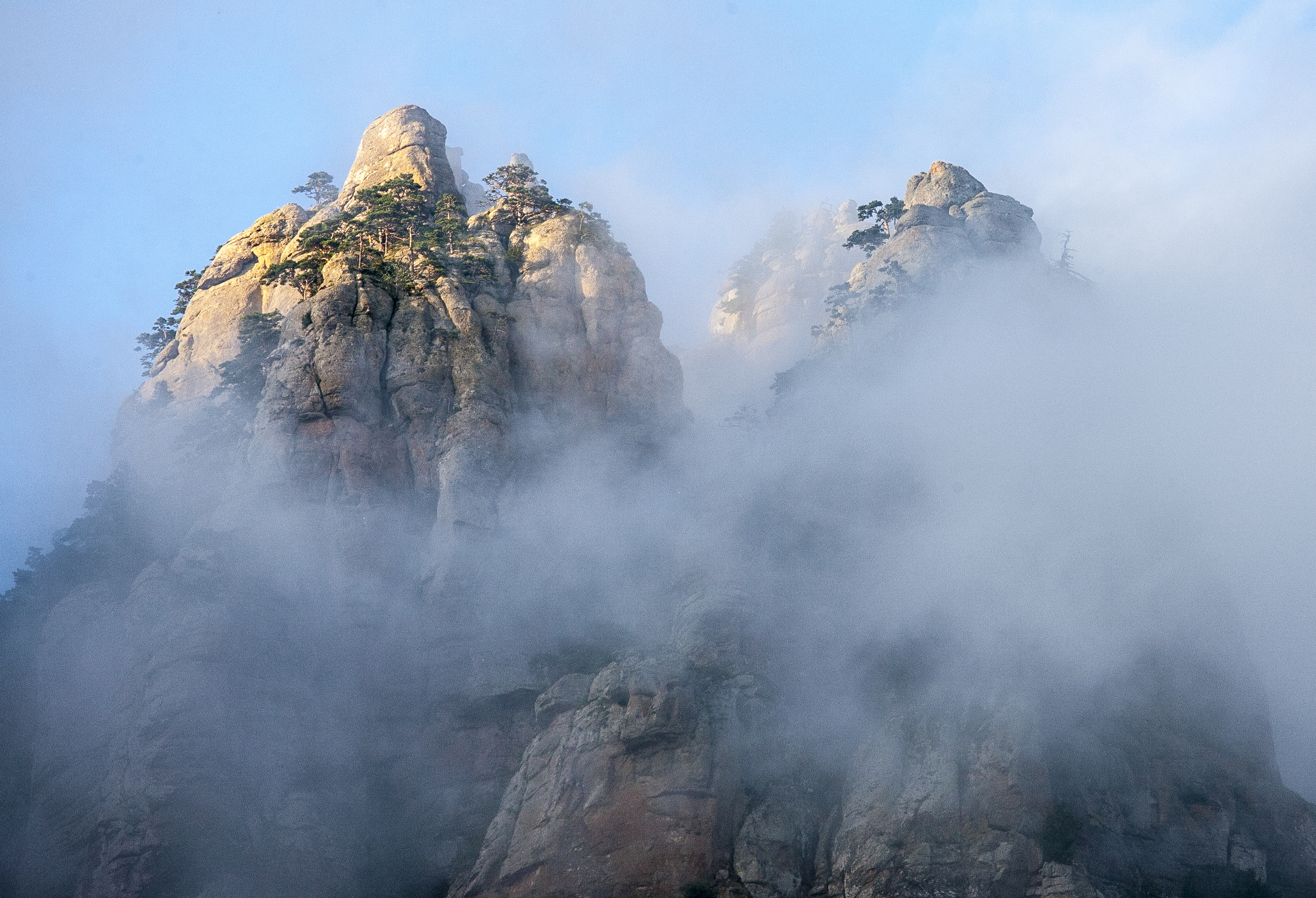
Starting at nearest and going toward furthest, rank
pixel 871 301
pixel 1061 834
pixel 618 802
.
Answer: pixel 1061 834 < pixel 618 802 < pixel 871 301

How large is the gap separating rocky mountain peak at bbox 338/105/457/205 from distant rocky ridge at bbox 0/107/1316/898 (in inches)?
628

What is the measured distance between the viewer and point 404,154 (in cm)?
7569

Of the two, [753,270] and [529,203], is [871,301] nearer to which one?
[529,203]

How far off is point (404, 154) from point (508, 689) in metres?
48.3

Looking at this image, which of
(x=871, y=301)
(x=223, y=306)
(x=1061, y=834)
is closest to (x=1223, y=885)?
(x=1061, y=834)

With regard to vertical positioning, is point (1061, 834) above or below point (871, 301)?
below

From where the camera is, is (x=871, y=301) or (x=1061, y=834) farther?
(x=871, y=301)

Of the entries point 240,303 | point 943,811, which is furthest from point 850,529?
point 240,303

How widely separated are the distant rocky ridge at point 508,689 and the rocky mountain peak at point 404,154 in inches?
628

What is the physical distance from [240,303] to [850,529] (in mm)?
43944

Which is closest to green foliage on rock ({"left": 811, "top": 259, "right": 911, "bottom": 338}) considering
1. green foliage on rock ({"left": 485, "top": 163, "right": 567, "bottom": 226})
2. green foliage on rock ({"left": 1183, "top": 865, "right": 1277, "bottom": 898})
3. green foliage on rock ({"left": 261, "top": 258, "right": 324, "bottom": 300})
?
green foliage on rock ({"left": 485, "top": 163, "right": 567, "bottom": 226})

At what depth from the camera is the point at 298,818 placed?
132 feet

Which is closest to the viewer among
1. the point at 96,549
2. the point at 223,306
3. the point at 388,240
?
the point at 96,549

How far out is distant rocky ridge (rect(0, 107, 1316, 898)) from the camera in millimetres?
37375
